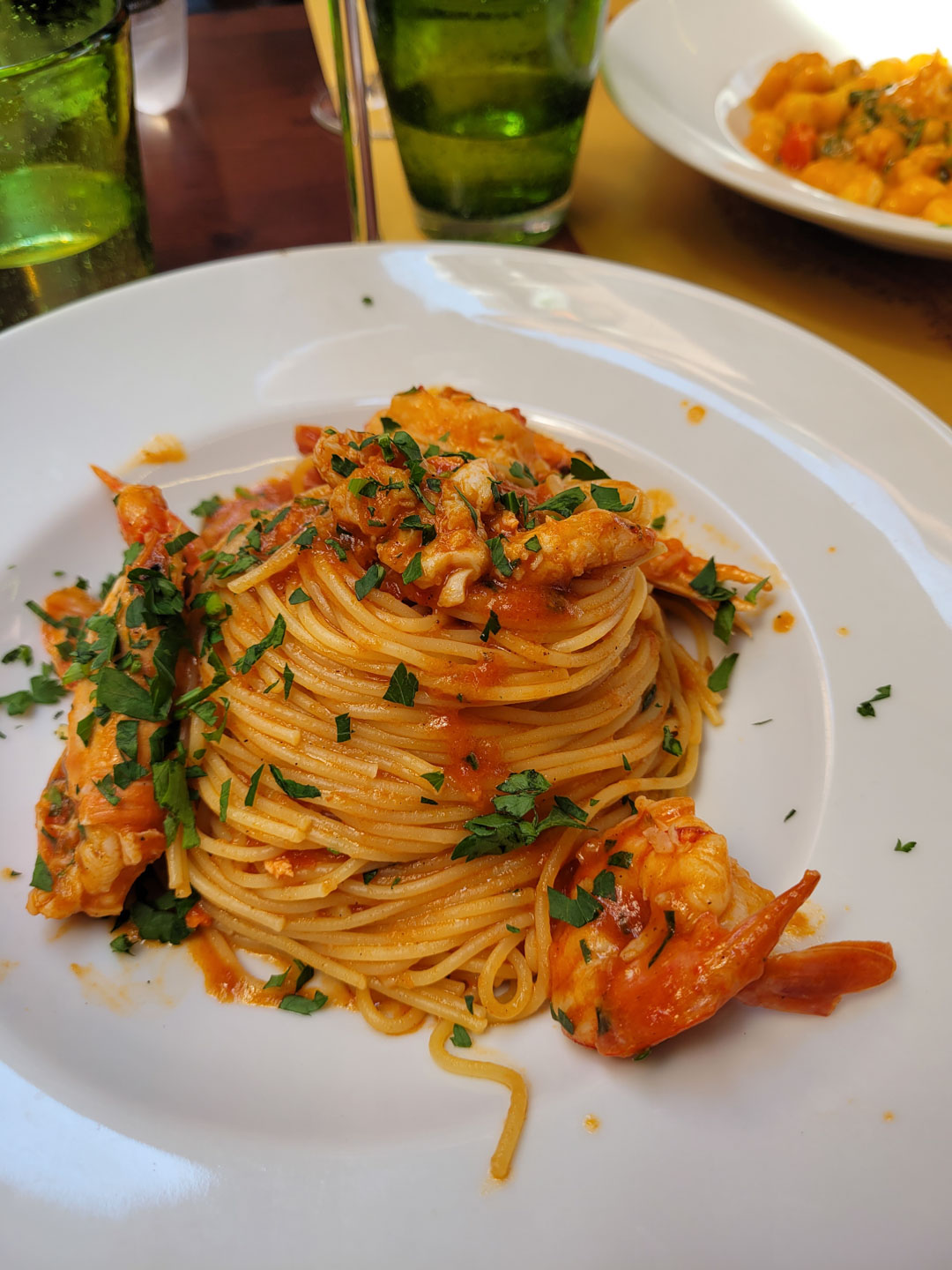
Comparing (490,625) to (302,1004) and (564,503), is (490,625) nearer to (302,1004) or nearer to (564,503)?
(564,503)

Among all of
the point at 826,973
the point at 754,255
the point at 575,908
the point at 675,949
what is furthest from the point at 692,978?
the point at 754,255

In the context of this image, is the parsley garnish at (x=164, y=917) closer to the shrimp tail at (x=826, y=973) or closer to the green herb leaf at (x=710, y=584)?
the shrimp tail at (x=826, y=973)

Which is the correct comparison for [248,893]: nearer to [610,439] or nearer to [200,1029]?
[200,1029]

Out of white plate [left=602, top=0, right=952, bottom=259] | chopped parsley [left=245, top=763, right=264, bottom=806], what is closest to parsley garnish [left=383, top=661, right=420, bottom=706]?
chopped parsley [left=245, top=763, right=264, bottom=806]

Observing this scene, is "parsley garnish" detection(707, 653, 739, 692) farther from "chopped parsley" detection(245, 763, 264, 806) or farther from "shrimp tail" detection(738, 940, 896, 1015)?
"chopped parsley" detection(245, 763, 264, 806)

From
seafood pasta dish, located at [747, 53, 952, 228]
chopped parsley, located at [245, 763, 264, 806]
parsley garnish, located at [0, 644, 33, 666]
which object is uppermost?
seafood pasta dish, located at [747, 53, 952, 228]

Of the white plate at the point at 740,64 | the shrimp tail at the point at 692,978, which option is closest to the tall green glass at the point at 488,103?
the white plate at the point at 740,64
